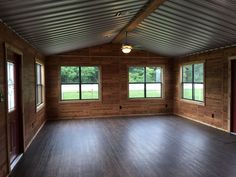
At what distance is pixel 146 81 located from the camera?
33.2 feet

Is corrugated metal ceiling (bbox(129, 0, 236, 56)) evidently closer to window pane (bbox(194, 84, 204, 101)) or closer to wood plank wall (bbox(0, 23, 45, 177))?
window pane (bbox(194, 84, 204, 101))

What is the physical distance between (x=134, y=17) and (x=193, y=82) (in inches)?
167

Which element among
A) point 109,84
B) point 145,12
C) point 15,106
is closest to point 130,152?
point 15,106

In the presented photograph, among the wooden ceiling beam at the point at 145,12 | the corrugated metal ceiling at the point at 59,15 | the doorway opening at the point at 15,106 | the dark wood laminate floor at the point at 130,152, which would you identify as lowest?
the dark wood laminate floor at the point at 130,152

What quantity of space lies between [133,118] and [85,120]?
1895 millimetres

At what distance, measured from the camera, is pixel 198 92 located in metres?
8.46

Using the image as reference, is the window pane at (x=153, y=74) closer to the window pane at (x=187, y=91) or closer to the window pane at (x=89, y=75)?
the window pane at (x=187, y=91)

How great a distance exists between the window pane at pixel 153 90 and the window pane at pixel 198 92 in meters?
1.94

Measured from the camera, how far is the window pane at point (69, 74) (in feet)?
30.6

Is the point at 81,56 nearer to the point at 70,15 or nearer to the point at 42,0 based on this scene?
the point at 70,15

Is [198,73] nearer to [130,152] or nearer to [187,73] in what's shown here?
[187,73]

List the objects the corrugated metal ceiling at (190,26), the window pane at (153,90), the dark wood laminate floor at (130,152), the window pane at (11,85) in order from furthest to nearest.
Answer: the window pane at (153,90)
the window pane at (11,85)
the corrugated metal ceiling at (190,26)
the dark wood laminate floor at (130,152)

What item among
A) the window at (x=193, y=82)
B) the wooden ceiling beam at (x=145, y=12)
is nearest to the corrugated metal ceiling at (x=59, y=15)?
the wooden ceiling beam at (x=145, y=12)

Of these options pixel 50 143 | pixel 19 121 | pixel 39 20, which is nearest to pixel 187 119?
pixel 50 143
